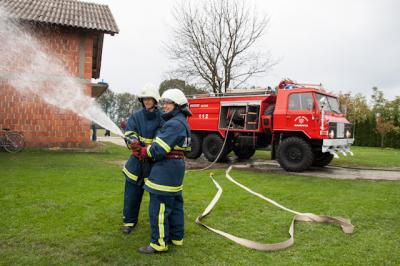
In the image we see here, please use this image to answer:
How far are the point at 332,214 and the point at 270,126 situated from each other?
18.4 feet

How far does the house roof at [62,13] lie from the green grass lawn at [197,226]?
691 centimetres

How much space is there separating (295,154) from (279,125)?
953 mm

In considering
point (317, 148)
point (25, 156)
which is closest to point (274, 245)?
point (317, 148)

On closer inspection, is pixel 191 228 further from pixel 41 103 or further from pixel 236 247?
pixel 41 103

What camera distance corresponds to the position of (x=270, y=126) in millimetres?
11227

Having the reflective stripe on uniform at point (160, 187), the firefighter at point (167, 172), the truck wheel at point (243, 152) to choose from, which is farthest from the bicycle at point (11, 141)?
the reflective stripe on uniform at point (160, 187)

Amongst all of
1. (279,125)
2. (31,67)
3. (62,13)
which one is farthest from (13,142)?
(279,125)

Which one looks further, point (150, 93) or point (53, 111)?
point (53, 111)

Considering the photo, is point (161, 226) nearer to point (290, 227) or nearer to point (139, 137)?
point (139, 137)

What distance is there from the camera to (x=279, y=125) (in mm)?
10867

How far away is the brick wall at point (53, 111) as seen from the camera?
43.2ft

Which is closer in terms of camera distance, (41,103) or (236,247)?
(236,247)

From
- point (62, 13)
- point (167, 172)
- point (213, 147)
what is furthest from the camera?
point (62, 13)

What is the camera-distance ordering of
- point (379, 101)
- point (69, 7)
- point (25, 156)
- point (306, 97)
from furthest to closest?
1. point (379, 101)
2. point (69, 7)
3. point (25, 156)
4. point (306, 97)
